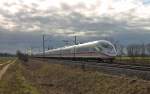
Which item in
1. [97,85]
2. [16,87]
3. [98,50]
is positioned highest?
[98,50]

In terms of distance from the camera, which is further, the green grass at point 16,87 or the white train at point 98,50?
the white train at point 98,50

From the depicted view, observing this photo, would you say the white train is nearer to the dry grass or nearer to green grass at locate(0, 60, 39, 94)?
green grass at locate(0, 60, 39, 94)

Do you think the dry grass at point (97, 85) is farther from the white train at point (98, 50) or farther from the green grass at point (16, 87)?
the white train at point (98, 50)

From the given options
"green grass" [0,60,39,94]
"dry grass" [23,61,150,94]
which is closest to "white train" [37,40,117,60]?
"green grass" [0,60,39,94]

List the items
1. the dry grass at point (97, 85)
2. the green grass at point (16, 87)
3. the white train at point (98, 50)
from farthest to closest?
the white train at point (98, 50), the green grass at point (16, 87), the dry grass at point (97, 85)

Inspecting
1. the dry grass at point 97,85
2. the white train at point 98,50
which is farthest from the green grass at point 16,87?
the white train at point 98,50

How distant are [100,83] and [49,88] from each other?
7156 mm

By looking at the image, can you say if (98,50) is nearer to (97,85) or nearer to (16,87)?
(16,87)

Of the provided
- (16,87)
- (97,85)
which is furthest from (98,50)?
(97,85)

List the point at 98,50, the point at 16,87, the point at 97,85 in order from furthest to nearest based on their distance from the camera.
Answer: the point at 98,50, the point at 16,87, the point at 97,85

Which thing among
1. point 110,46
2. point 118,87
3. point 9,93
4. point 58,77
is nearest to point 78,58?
point 110,46

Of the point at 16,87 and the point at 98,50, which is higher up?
the point at 98,50

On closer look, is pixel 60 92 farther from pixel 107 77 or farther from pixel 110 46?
pixel 110 46

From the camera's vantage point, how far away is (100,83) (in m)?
25.7
